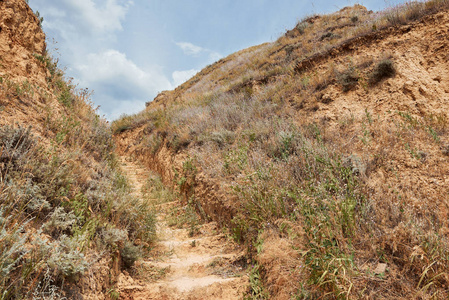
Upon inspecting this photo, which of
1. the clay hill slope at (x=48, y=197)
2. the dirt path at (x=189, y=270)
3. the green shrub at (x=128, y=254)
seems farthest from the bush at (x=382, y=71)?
the green shrub at (x=128, y=254)

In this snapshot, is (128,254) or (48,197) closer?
(48,197)

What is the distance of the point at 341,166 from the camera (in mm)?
3422

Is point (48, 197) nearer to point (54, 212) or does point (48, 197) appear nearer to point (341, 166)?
point (54, 212)

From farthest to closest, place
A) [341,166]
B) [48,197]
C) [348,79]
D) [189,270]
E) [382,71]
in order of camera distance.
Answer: [348,79]
[382,71]
[189,270]
[341,166]
[48,197]

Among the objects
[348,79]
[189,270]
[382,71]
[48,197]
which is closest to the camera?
[48,197]

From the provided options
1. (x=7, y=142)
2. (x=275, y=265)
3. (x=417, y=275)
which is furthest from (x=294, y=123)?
(x=7, y=142)

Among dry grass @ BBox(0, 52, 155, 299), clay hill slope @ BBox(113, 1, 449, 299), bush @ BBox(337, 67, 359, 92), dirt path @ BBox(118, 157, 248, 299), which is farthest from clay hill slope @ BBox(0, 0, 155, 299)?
bush @ BBox(337, 67, 359, 92)

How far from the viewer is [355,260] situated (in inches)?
95.7

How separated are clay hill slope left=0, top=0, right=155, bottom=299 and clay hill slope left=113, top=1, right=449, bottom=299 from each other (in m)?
1.93

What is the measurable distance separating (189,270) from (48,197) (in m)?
2.30

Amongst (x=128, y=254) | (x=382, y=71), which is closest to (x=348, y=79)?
(x=382, y=71)

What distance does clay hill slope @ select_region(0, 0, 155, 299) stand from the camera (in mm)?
2074

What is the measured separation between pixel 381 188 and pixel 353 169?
0.44 m

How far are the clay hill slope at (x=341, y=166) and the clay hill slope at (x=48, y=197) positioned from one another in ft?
6.32
